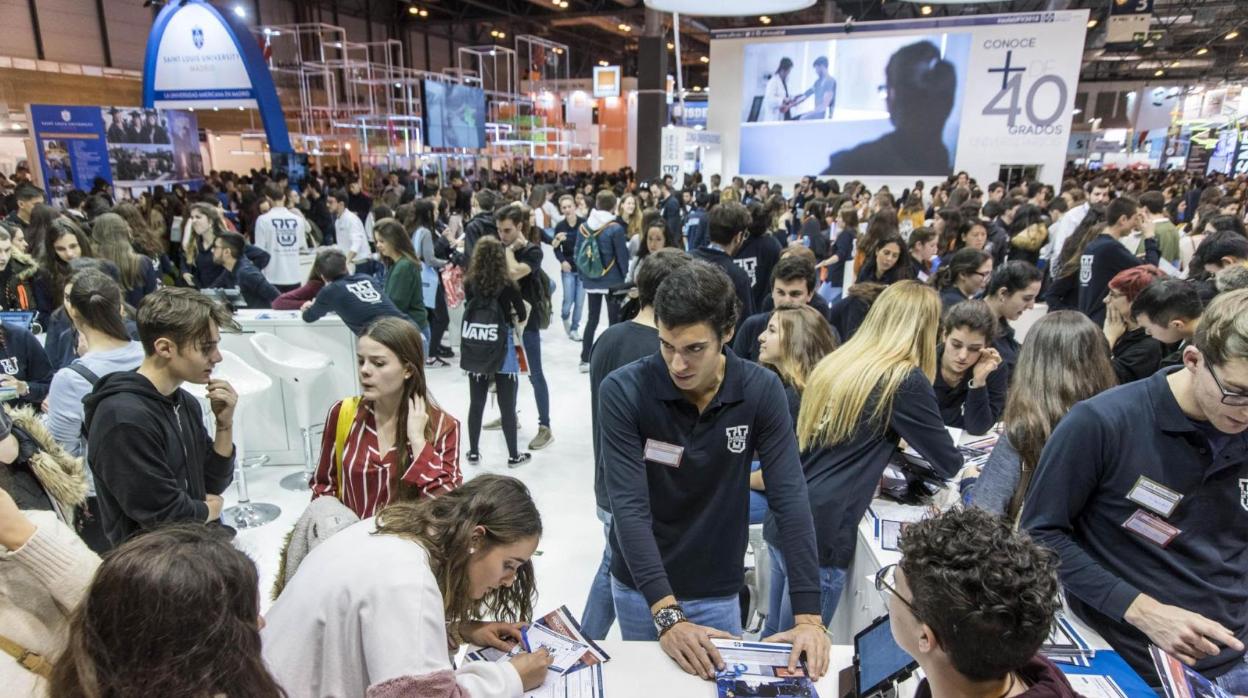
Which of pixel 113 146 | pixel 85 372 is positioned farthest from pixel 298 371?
pixel 113 146

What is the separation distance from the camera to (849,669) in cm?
147

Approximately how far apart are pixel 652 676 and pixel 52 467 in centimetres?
169

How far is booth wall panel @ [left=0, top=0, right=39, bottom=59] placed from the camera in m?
12.2

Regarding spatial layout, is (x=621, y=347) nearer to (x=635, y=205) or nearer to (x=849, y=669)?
(x=849, y=669)

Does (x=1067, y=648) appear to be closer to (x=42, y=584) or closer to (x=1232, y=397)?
(x=1232, y=397)

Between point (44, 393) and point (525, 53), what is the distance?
25.6 metres

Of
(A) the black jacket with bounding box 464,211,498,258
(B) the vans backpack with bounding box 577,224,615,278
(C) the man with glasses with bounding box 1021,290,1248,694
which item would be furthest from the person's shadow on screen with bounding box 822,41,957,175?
(C) the man with glasses with bounding box 1021,290,1248,694

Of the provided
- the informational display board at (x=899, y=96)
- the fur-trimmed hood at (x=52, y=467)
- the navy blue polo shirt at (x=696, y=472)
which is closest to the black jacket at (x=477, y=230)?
the fur-trimmed hood at (x=52, y=467)

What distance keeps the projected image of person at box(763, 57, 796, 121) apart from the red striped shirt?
1426 cm

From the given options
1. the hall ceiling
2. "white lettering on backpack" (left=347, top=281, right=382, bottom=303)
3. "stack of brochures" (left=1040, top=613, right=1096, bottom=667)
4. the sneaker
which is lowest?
the sneaker

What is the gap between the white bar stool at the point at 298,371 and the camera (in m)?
3.87

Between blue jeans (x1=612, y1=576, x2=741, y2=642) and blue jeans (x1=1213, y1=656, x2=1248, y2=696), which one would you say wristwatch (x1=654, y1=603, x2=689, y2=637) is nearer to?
blue jeans (x1=612, y1=576, x2=741, y2=642)

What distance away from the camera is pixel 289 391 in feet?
13.9

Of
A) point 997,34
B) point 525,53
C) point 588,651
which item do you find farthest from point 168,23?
point 525,53
